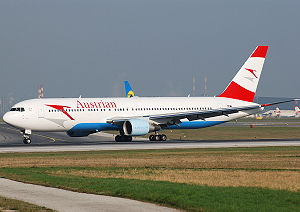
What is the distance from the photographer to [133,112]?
59.6 metres

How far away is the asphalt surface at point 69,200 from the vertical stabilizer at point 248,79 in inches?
1818

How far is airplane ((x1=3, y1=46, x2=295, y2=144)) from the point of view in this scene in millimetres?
56406

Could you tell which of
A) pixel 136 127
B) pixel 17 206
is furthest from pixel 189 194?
pixel 136 127

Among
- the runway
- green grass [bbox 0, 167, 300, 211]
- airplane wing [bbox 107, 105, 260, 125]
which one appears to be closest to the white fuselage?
airplane wing [bbox 107, 105, 260, 125]

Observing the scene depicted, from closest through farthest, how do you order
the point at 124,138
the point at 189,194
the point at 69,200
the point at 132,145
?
1. the point at 69,200
2. the point at 189,194
3. the point at 132,145
4. the point at 124,138

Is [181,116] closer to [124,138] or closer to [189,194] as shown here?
[124,138]

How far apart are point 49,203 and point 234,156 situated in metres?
22.7

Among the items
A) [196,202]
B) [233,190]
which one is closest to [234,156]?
[233,190]

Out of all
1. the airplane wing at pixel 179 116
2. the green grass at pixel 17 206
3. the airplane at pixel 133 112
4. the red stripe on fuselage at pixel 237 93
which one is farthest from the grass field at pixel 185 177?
the red stripe on fuselage at pixel 237 93

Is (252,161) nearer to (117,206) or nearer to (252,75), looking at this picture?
(117,206)

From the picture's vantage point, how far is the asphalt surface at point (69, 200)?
16109mm

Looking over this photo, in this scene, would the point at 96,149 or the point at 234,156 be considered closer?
the point at 234,156

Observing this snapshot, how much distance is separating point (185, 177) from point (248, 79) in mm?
42851

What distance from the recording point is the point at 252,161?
112ft
